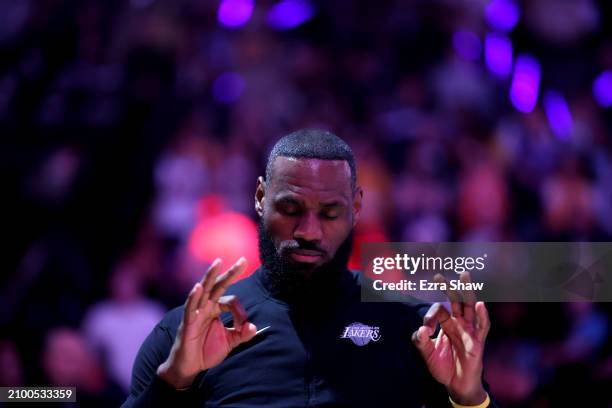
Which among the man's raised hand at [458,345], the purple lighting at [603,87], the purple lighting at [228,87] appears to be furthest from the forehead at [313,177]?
the purple lighting at [603,87]

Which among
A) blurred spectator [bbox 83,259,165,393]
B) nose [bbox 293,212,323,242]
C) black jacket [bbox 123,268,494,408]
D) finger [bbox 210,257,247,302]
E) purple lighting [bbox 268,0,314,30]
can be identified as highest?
purple lighting [bbox 268,0,314,30]

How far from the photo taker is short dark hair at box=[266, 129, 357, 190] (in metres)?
2.09

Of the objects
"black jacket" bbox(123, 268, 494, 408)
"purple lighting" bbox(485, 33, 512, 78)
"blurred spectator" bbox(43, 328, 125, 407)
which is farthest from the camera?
"purple lighting" bbox(485, 33, 512, 78)

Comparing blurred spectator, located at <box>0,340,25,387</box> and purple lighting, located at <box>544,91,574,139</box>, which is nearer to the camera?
blurred spectator, located at <box>0,340,25,387</box>

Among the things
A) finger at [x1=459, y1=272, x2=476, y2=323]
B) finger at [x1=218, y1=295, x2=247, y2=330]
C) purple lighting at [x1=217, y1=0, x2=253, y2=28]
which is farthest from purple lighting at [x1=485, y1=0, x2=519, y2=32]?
finger at [x1=218, y1=295, x2=247, y2=330]

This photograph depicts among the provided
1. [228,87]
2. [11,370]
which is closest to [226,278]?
[11,370]

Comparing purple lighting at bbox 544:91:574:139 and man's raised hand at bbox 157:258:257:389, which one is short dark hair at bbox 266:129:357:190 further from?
purple lighting at bbox 544:91:574:139

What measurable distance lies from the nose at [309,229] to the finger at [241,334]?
0.25 meters

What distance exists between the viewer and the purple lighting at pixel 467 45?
16.3ft

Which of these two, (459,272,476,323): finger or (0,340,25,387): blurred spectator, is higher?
(459,272,476,323): finger

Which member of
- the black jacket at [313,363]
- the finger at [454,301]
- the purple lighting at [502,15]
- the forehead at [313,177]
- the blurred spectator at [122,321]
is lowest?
the blurred spectator at [122,321]

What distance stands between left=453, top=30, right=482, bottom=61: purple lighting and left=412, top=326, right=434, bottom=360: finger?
335 cm

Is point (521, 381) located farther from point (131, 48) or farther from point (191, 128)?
point (131, 48)

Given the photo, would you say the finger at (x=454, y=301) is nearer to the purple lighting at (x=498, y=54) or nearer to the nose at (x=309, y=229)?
the nose at (x=309, y=229)
